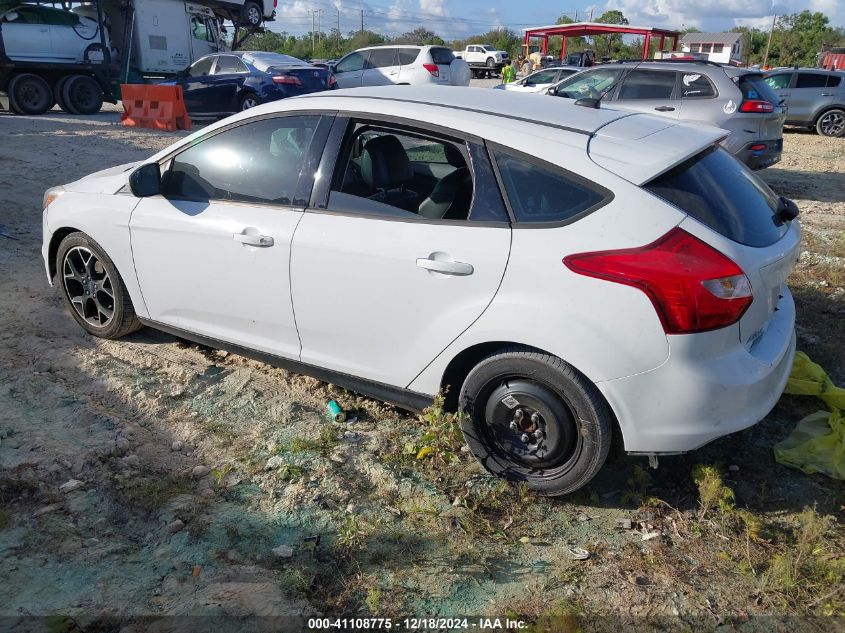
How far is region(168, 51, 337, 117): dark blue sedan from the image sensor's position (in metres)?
16.2

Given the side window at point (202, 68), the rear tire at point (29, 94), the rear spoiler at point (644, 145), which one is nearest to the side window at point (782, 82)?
the side window at point (202, 68)

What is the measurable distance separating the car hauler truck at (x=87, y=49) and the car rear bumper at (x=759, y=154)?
1531 centimetres

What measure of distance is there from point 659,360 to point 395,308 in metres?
1.20

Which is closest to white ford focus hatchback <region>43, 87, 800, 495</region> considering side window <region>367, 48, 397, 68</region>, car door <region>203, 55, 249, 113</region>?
car door <region>203, 55, 249, 113</region>

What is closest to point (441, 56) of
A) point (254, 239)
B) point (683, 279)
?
point (254, 239)

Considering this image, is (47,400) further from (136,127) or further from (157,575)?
(136,127)

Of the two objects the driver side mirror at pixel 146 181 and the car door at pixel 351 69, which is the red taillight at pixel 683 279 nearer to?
the driver side mirror at pixel 146 181

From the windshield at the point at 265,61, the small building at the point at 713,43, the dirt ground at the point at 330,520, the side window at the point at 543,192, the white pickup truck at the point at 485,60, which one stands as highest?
the small building at the point at 713,43

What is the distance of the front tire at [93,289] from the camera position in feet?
14.3

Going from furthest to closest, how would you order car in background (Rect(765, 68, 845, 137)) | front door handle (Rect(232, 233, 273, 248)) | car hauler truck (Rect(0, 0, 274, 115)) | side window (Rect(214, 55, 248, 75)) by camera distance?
car in background (Rect(765, 68, 845, 137)), side window (Rect(214, 55, 248, 75)), car hauler truck (Rect(0, 0, 274, 115)), front door handle (Rect(232, 233, 273, 248))

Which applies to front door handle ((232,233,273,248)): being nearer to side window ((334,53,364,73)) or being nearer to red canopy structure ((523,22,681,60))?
side window ((334,53,364,73))

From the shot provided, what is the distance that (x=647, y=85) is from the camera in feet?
34.5

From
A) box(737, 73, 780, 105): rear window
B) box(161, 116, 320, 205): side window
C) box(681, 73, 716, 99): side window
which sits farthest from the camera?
box(681, 73, 716, 99): side window

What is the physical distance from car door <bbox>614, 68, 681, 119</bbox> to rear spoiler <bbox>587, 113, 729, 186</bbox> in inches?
283
